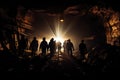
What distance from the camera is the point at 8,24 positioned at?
19.4 meters

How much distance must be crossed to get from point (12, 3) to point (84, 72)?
1315cm

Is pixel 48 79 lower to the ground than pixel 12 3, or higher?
lower

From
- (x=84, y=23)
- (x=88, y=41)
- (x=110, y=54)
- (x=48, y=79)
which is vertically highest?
(x=84, y=23)

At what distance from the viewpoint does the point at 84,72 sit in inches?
467

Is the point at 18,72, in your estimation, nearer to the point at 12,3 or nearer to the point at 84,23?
the point at 12,3

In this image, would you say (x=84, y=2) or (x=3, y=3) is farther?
(x=84, y=2)

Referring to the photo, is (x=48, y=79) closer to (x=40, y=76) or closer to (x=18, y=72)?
(x=40, y=76)

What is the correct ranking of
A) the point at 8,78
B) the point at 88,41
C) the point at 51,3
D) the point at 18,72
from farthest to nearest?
the point at 88,41 < the point at 51,3 < the point at 18,72 < the point at 8,78

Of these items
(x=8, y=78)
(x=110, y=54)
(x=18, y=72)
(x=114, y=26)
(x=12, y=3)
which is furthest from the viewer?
(x=12, y=3)

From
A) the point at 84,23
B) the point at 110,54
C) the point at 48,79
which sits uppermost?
the point at 84,23

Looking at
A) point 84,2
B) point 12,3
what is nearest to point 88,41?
point 84,2

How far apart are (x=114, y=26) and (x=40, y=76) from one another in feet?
37.3

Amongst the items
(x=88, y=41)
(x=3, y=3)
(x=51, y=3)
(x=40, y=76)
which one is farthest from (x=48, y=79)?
(x=88, y=41)

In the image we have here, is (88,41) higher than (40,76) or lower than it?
higher
